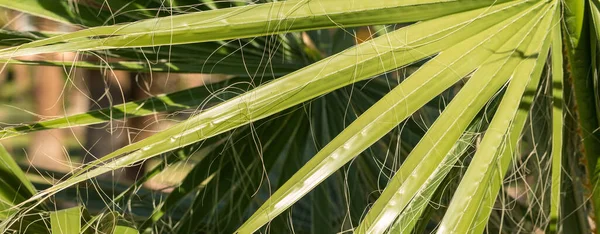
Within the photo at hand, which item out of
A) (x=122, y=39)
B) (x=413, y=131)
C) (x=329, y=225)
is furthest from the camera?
(x=413, y=131)

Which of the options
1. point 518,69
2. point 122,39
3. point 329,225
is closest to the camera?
point 122,39

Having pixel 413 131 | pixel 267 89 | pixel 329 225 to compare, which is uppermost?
pixel 267 89

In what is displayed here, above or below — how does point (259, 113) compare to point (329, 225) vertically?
above

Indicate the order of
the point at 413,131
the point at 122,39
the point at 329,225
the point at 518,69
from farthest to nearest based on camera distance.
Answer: the point at 413,131
the point at 329,225
the point at 518,69
the point at 122,39

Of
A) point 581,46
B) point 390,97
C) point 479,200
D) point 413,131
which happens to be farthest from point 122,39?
point 413,131

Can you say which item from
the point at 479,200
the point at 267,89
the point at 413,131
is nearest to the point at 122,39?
the point at 267,89

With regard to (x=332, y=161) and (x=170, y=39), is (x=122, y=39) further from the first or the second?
(x=332, y=161)

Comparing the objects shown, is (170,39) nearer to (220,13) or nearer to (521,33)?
(220,13)

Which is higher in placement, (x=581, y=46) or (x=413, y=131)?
(x=581, y=46)

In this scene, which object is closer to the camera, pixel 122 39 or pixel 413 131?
pixel 122 39
